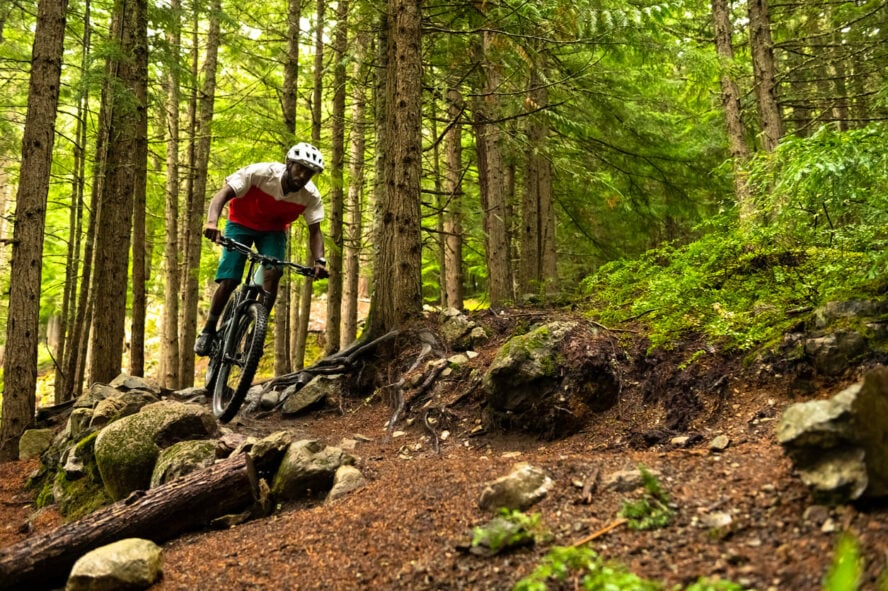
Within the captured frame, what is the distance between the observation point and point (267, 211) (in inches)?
222

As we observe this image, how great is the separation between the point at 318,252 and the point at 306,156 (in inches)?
40.8

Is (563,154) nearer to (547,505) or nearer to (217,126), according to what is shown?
(217,126)

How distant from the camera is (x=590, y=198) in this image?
12.1 metres

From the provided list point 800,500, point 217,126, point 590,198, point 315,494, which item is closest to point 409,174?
point 315,494

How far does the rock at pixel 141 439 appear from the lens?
15.0 feet

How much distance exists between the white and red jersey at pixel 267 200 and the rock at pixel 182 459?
2.30 m

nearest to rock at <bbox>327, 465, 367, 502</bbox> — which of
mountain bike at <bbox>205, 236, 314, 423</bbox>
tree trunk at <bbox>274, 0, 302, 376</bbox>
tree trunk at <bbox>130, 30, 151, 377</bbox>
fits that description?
mountain bike at <bbox>205, 236, 314, 423</bbox>

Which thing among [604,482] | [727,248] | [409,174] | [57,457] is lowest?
[57,457]

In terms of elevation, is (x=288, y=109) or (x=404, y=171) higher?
(x=288, y=109)

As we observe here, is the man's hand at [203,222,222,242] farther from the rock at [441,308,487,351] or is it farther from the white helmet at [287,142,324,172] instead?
the rock at [441,308,487,351]

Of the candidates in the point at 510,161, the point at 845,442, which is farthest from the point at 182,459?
the point at 510,161

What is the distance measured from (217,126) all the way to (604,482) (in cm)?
905

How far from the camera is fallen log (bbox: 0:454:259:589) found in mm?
3322

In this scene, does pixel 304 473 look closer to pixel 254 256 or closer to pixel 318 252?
pixel 254 256
